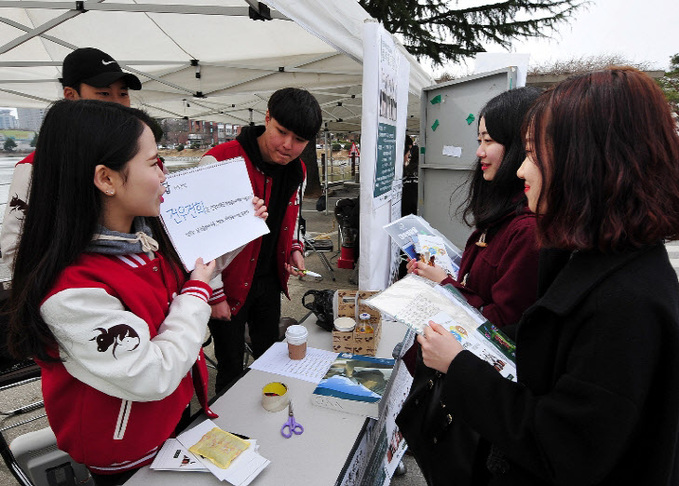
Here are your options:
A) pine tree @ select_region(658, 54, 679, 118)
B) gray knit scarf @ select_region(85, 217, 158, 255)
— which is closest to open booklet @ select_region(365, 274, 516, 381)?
gray knit scarf @ select_region(85, 217, 158, 255)

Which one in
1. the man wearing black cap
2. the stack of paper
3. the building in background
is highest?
the building in background

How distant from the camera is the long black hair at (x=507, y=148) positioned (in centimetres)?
148

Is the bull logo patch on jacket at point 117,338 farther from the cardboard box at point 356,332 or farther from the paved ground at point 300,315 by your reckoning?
the cardboard box at point 356,332

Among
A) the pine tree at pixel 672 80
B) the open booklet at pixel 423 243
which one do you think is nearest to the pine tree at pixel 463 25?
the pine tree at pixel 672 80

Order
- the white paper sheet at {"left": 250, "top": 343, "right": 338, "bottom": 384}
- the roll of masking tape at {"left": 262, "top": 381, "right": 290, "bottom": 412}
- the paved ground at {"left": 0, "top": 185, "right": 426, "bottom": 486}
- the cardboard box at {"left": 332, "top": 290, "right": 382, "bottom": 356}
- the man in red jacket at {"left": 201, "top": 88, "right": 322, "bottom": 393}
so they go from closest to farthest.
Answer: the roll of masking tape at {"left": 262, "top": 381, "right": 290, "bottom": 412} → the white paper sheet at {"left": 250, "top": 343, "right": 338, "bottom": 384} → the cardboard box at {"left": 332, "top": 290, "right": 382, "bottom": 356} → the man in red jacket at {"left": 201, "top": 88, "right": 322, "bottom": 393} → the paved ground at {"left": 0, "top": 185, "right": 426, "bottom": 486}

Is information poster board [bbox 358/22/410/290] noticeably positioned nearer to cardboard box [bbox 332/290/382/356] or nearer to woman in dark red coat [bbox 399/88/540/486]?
cardboard box [bbox 332/290/382/356]

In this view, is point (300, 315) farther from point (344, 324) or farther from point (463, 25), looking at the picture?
point (463, 25)

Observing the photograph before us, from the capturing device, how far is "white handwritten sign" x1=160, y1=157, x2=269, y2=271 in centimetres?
136

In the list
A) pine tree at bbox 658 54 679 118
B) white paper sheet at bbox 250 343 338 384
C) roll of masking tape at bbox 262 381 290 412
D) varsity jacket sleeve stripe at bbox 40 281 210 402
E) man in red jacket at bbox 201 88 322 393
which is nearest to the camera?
varsity jacket sleeve stripe at bbox 40 281 210 402

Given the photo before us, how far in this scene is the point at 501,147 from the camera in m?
1.58

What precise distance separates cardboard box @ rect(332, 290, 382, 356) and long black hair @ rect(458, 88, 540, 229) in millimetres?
647

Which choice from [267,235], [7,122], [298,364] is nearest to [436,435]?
[298,364]

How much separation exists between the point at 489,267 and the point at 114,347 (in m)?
1.28

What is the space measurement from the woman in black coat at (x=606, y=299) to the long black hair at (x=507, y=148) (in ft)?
2.28
